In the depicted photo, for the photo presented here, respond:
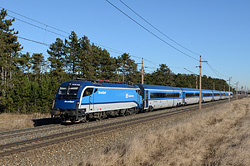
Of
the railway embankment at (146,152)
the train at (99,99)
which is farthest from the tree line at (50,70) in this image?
the railway embankment at (146,152)

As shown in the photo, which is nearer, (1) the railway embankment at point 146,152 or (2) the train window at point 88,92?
(1) the railway embankment at point 146,152

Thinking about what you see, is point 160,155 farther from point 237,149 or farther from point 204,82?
point 204,82

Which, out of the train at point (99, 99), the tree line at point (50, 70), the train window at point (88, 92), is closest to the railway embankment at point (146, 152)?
the train at point (99, 99)

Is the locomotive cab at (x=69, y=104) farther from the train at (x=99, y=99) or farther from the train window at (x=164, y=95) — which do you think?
the train window at (x=164, y=95)

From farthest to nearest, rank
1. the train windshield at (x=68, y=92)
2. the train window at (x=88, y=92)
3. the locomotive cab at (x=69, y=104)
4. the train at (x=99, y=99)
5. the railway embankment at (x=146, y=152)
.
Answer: the train window at (x=88, y=92)
the train windshield at (x=68, y=92)
the train at (x=99, y=99)
the locomotive cab at (x=69, y=104)
the railway embankment at (x=146, y=152)

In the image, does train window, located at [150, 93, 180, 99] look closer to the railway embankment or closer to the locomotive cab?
the locomotive cab

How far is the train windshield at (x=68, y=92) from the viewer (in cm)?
1644

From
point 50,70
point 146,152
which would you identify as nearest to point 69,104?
point 146,152

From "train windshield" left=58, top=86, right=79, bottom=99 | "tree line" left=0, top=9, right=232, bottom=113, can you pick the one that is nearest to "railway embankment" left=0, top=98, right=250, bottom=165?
"train windshield" left=58, top=86, right=79, bottom=99

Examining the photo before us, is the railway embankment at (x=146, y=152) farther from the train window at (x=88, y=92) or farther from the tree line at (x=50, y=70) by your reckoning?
the tree line at (x=50, y=70)

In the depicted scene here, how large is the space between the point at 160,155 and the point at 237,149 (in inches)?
108

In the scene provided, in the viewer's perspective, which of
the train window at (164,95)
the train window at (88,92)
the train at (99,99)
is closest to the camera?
the train at (99,99)

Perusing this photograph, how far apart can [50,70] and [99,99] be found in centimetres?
3046

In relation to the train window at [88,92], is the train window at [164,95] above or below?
below
